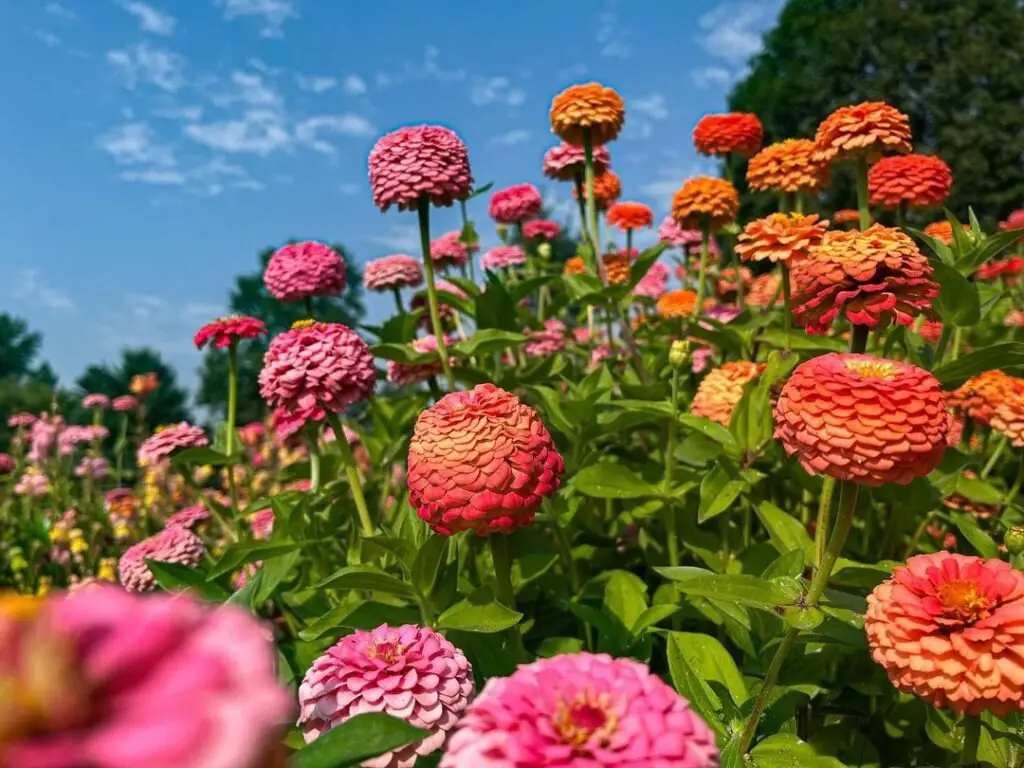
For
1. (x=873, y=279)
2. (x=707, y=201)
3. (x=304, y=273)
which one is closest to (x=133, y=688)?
(x=873, y=279)

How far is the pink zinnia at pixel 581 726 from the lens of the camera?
25.0 inches

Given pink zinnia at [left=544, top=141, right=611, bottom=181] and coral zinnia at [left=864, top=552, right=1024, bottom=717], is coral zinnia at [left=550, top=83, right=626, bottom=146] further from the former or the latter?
coral zinnia at [left=864, top=552, right=1024, bottom=717]

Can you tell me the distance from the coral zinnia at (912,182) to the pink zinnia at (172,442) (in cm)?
264

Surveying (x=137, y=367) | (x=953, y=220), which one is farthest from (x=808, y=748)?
(x=137, y=367)

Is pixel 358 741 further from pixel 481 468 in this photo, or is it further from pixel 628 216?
pixel 628 216

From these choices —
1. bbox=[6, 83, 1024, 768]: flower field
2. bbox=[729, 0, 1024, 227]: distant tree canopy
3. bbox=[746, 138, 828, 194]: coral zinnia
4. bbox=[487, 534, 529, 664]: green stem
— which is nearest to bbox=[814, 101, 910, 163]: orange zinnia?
bbox=[6, 83, 1024, 768]: flower field

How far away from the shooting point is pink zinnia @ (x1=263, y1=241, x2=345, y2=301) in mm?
2918

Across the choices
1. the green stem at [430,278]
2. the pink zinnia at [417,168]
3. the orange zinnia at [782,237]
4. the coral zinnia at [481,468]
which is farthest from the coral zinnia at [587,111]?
the coral zinnia at [481,468]

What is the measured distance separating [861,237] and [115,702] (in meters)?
1.71

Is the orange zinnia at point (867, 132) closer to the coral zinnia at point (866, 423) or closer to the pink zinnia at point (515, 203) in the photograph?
the coral zinnia at point (866, 423)

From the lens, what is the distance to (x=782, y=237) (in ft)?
7.02

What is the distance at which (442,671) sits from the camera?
4.09 feet

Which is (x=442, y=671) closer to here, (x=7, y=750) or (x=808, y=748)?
(x=808, y=748)

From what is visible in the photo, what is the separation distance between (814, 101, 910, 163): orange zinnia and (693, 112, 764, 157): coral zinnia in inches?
32.5
